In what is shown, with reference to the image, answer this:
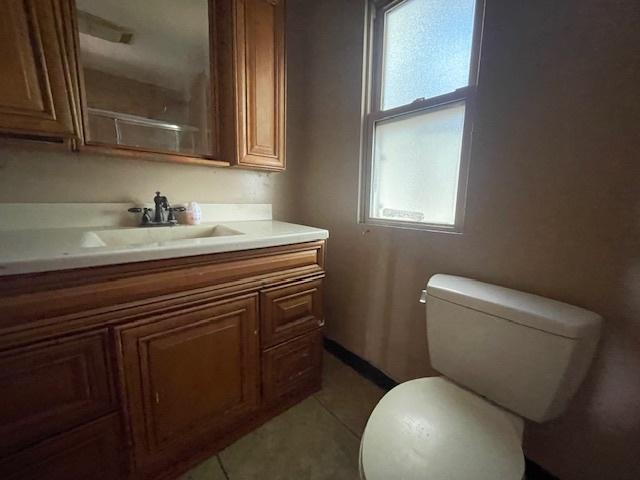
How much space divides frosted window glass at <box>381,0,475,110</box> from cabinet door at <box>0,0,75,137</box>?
4.12 ft

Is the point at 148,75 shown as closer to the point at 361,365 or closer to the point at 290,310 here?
the point at 290,310

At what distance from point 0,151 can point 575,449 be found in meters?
2.16

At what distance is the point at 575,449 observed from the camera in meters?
0.80

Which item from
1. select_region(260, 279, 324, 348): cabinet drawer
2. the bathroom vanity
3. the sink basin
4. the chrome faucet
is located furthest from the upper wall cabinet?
select_region(260, 279, 324, 348): cabinet drawer

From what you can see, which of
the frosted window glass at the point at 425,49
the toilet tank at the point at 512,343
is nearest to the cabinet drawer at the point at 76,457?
the toilet tank at the point at 512,343

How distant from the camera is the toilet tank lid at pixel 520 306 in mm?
656

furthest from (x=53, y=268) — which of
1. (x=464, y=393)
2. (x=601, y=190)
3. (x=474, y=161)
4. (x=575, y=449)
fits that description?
(x=575, y=449)

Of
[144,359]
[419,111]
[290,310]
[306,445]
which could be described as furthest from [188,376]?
[419,111]

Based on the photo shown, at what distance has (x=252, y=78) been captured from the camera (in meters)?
1.25

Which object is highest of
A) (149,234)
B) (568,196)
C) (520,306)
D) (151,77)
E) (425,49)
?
(425,49)

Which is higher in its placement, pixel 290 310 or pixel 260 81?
pixel 260 81

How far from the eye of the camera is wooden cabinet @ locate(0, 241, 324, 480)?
2.03 feet

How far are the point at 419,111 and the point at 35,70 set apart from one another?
1360mm

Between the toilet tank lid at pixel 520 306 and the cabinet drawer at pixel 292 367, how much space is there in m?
0.63
